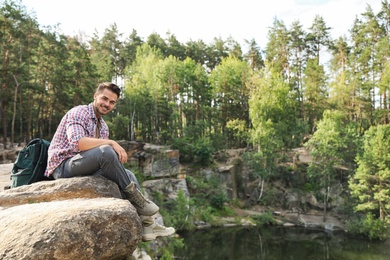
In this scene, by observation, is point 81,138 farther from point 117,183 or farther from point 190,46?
point 190,46

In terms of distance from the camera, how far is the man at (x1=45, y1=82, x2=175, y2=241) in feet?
11.6

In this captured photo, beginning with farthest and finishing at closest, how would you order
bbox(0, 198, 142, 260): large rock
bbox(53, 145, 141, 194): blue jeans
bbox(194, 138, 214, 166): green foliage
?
bbox(194, 138, 214, 166): green foliage, bbox(53, 145, 141, 194): blue jeans, bbox(0, 198, 142, 260): large rock

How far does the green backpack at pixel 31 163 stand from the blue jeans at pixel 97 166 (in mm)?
325

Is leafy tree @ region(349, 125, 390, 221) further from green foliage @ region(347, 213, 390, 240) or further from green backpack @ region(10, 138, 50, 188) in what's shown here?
green backpack @ region(10, 138, 50, 188)

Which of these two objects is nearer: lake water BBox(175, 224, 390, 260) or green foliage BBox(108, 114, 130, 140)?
lake water BBox(175, 224, 390, 260)

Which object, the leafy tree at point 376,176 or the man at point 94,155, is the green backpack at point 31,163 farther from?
the leafy tree at point 376,176

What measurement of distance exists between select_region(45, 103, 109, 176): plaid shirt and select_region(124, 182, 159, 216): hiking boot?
746mm

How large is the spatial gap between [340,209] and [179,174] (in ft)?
48.0

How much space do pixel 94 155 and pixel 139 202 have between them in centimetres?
73

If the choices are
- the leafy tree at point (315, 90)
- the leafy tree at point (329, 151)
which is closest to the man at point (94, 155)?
the leafy tree at point (329, 151)

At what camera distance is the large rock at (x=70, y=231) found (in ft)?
7.72

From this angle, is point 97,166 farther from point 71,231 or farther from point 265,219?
point 265,219

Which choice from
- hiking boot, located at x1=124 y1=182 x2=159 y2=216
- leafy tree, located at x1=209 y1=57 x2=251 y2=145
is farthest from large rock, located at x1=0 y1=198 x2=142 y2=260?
leafy tree, located at x1=209 y1=57 x2=251 y2=145

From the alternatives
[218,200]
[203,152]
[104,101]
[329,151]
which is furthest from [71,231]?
[203,152]
